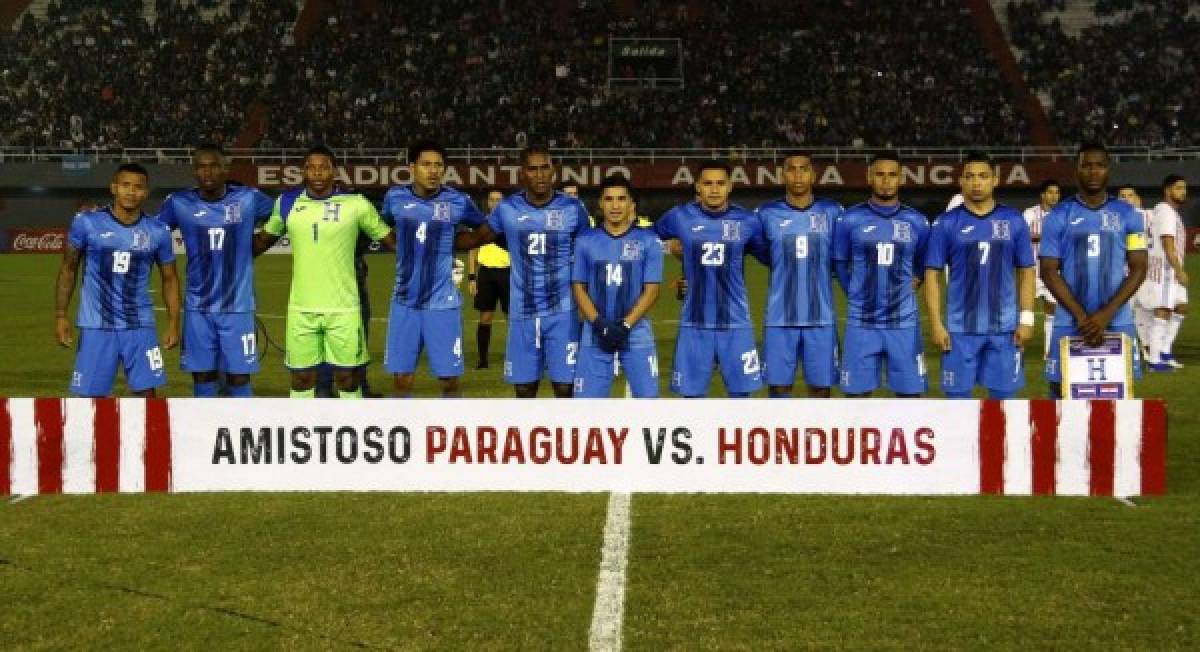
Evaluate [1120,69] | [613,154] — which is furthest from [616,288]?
[1120,69]

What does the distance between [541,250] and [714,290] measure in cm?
122

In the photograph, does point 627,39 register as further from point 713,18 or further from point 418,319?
point 418,319

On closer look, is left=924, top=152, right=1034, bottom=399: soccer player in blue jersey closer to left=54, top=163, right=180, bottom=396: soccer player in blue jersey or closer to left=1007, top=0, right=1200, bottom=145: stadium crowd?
left=54, top=163, right=180, bottom=396: soccer player in blue jersey

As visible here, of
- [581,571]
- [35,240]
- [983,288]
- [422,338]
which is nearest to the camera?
[581,571]

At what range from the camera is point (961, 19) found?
44.7m

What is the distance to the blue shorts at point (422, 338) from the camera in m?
8.95

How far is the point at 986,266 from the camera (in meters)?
7.95

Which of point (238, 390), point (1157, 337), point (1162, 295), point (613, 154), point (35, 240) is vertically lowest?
point (238, 390)

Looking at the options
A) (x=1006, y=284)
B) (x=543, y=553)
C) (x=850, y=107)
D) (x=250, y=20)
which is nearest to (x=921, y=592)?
(x=543, y=553)

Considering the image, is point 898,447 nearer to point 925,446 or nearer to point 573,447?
point 925,446

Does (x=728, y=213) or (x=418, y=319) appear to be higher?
(x=728, y=213)

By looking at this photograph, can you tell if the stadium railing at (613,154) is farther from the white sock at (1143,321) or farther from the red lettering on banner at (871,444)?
the red lettering on banner at (871,444)

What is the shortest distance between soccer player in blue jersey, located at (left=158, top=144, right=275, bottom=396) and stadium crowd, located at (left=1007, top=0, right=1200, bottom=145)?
3610 centimetres

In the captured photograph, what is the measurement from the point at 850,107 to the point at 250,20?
2073cm
